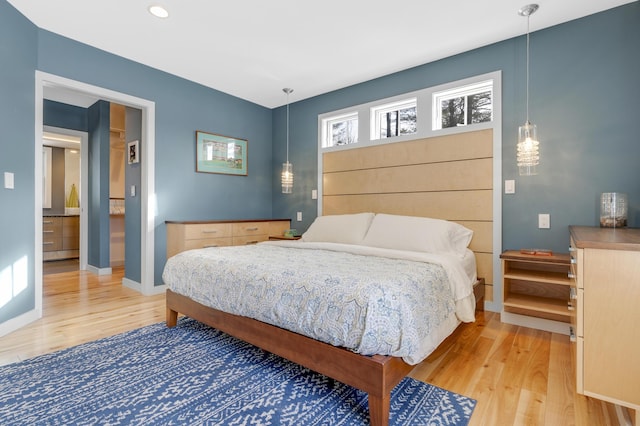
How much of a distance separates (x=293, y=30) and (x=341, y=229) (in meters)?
1.92

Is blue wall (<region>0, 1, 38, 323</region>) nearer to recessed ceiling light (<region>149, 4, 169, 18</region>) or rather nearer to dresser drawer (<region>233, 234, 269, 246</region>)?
recessed ceiling light (<region>149, 4, 169, 18</region>)

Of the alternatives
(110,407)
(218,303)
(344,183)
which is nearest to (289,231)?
(344,183)

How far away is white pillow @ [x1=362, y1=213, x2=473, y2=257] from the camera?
108 inches

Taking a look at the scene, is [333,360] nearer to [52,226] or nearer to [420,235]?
[420,235]

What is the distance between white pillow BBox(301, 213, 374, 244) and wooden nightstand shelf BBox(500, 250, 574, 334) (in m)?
1.26

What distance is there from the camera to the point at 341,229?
3305mm

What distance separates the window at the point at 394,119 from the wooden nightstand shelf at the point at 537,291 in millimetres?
1760

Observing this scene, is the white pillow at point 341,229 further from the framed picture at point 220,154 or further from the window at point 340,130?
the framed picture at point 220,154

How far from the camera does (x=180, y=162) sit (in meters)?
3.96

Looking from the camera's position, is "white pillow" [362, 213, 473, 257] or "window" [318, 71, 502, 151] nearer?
"white pillow" [362, 213, 473, 257]

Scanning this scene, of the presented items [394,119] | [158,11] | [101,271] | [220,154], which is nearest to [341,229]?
A: [394,119]

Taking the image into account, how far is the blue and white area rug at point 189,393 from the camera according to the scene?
1.50 metres

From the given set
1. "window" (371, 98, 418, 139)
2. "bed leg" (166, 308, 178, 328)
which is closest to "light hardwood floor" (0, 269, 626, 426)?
"bed leg" (166, 308, 178, 328)

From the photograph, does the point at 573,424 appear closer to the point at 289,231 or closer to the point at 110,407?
the point at 110,407
